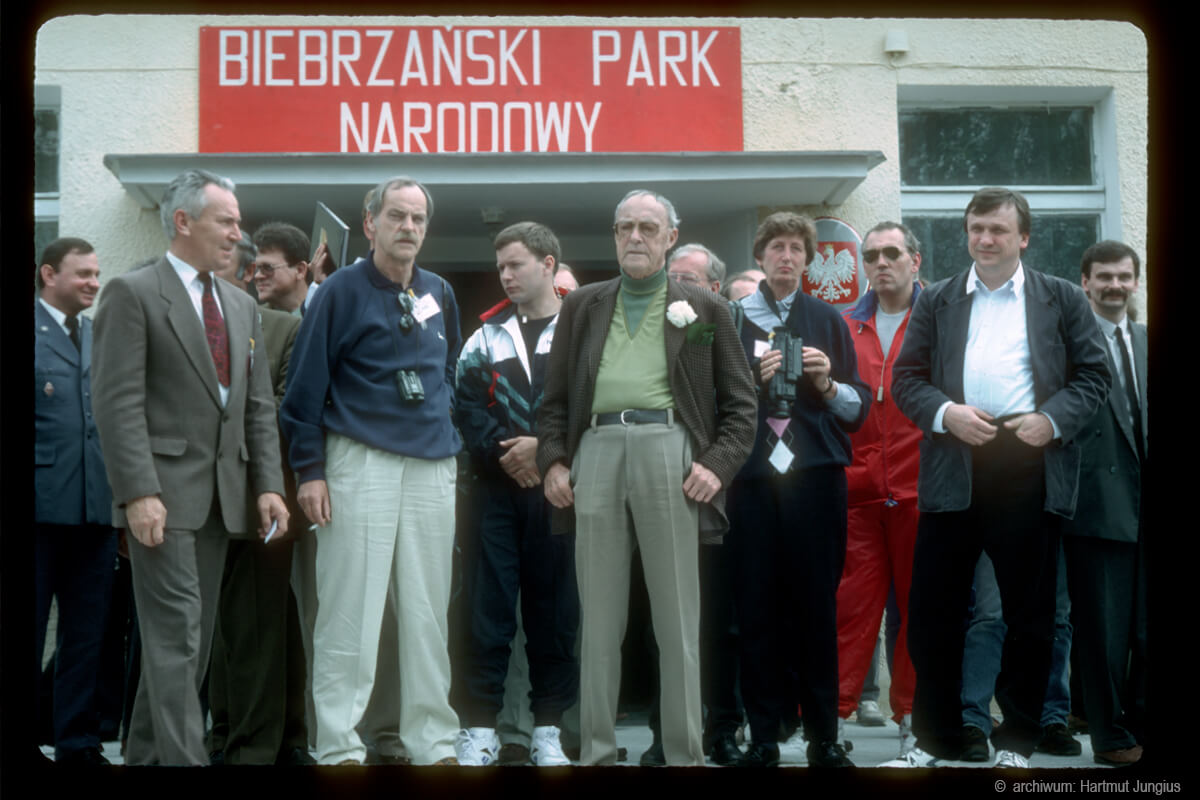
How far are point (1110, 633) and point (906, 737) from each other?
904 millimetres

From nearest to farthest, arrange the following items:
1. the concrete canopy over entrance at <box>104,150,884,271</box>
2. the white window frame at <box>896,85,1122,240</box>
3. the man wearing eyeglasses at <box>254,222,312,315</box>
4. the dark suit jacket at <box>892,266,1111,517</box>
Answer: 1. the dark suit jacket at <box>892,266,1111,517</box>
2. the man wearing eyeglasses at <box>254,222,312,315</box>
3. the concrete canopy over entrance at <box>104,150,884,271</box>
4. the white window frame at <box>896,85,1122,240</box>

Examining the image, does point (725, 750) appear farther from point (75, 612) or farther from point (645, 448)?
point (75, 612)

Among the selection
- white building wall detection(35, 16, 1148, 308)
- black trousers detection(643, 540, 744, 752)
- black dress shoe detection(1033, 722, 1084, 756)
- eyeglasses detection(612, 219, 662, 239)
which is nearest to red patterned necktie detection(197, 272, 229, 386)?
eyeglasses detection(612, 219, 662, 239)

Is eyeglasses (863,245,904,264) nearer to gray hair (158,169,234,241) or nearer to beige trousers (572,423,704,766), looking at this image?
beige trousers (572,423,704,766)

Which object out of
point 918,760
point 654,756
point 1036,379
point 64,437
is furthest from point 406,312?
point 918,760

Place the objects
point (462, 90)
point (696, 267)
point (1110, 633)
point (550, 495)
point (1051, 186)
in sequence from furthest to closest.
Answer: point (1051, 186)
point (462, 90)
point (696, 267)
point (1110, 633)
point (550, 495)

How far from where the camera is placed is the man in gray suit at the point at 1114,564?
196 inches

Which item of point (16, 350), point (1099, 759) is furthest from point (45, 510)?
point (1099, 759)

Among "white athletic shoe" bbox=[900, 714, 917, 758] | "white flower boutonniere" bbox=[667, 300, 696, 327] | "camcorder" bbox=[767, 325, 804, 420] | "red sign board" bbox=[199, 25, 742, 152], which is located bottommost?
"white athletic shoe" bbox=[900, 714, 917, 758]

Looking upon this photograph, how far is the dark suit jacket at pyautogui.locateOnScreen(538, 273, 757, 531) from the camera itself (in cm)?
452

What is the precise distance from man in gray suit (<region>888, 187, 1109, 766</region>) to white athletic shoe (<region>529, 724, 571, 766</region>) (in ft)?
4.29

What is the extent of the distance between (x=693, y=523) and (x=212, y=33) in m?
4.89

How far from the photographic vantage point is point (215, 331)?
450cm

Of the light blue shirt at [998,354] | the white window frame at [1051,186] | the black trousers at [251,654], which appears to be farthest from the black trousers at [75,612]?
the white window frame at [1051,186]
